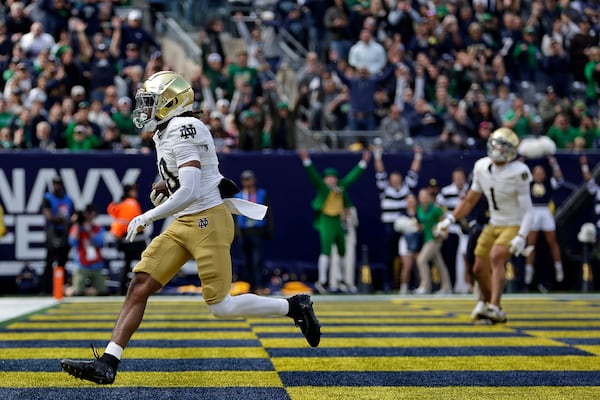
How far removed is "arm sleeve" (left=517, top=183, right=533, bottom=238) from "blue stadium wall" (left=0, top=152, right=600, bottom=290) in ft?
20.2

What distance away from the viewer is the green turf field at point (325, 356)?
6574 millimetres

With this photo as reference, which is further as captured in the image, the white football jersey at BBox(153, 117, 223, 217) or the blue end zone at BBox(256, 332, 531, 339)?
the blue end zone at BBox(256, 332, 531, 339)

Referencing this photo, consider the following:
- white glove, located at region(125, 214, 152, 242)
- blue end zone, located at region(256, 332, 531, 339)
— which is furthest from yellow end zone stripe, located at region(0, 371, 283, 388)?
blue end zone, located at region(256, 332, 531, 339)

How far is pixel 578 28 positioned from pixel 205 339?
13.3 metres

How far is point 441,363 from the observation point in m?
7.89

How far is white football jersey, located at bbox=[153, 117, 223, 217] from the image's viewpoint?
22.2ft

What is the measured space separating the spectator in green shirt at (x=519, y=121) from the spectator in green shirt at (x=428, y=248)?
186 cm

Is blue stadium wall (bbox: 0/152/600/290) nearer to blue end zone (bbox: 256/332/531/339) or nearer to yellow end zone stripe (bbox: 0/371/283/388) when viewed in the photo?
blue end zone (bbox: 256/332/531/339)

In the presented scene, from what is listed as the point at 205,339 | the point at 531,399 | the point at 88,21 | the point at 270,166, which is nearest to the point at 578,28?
the point at 270,166

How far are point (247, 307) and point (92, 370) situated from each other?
108 centimetres

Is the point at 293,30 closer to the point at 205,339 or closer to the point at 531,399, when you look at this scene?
the point at 205,339

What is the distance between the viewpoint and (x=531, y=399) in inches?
246

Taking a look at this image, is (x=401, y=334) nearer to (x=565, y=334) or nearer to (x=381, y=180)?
(x=565, y=334)

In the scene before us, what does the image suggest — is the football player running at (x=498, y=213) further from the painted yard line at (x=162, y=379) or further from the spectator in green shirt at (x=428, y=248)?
the spectator in green shirt at (x=428, y=248)
